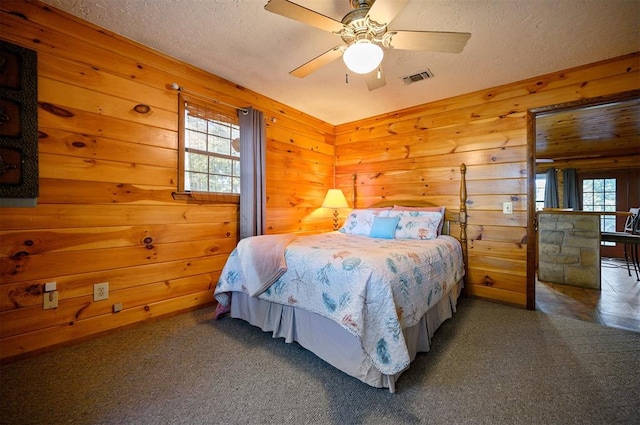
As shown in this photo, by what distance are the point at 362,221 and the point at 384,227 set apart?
1.37ft

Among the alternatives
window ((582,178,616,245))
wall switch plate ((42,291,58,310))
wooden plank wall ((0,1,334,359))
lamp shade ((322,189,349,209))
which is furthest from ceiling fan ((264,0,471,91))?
window ((582,178,616,245))

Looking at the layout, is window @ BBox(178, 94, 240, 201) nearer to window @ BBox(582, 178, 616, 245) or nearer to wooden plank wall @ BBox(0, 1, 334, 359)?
wooden plank wall @ BBox(0, 1, 334, 359)

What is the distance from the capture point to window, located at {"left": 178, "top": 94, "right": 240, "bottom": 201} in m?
2.47

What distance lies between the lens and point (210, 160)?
2662 millimetres

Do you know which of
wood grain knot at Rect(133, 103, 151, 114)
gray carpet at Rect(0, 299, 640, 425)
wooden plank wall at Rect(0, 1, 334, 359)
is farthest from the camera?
wood grain knot at Rect(133, 103, 151, 114)

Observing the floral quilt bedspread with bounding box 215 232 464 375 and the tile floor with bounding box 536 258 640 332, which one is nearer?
the floral quilt bedspread with bounding box 215 232 464 375

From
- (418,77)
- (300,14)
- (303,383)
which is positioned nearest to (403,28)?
(418,77)

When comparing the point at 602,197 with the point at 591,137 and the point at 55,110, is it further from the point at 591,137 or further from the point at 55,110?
the point at 55,110

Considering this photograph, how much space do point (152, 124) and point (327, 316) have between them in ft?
6.98

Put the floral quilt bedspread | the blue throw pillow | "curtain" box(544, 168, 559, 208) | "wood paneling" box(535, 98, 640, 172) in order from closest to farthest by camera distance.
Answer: the floral quilt bedspread, the blue throw pillow, "wood paneling" box(535, 98, 640, 172), "curtain" box(544, 168, 559, 208)

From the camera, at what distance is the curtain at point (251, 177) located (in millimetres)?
2771

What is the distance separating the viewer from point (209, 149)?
104 inches

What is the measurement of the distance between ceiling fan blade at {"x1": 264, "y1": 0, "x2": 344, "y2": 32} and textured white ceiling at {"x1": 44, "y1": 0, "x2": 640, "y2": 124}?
28 cm

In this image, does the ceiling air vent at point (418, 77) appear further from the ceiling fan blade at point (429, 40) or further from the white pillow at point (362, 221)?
the white pillow at point (362, 221)
